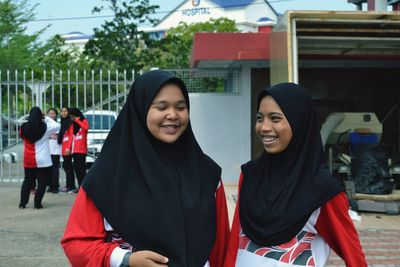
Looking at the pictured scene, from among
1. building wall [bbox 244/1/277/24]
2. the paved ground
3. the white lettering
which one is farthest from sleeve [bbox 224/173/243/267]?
the white lettering

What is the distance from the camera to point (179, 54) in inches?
1043

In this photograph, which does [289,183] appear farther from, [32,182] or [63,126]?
[63,126]

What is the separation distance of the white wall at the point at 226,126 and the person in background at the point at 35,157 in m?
3.27

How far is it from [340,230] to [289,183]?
0.31 m

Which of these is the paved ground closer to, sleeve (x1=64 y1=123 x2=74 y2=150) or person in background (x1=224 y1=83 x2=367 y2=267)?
sleeve (x1=64 y1=123 x2=74 y2=150)

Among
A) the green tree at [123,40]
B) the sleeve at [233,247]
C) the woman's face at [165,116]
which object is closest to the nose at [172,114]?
the woman's face at [165,116]

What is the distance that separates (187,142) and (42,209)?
22.8 ft

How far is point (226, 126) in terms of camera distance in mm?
11141

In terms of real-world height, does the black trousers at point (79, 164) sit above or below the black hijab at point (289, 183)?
below

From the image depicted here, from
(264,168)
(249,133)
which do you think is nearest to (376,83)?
(249,133)

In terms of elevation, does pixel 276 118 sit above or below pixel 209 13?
below

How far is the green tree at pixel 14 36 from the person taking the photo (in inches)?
936

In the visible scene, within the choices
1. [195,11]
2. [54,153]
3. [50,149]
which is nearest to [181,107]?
[50,149]

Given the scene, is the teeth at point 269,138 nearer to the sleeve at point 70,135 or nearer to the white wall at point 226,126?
the sleeve at point 70,135
